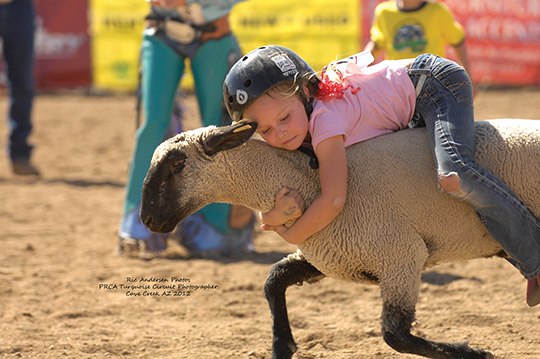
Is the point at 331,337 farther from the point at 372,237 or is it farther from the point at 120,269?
the point at 120,269

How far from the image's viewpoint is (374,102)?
3.39 m

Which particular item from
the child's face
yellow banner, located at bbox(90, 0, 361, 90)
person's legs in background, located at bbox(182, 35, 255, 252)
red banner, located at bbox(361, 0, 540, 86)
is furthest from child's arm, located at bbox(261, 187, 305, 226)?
red banner, located at bbox(361, 0, 540, 86)

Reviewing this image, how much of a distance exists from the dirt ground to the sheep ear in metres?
1.18

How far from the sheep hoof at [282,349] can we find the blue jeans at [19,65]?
586 centimetres

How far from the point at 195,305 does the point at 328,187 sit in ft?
6.10

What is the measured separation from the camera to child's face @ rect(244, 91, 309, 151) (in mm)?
3188

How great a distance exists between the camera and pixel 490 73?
527 inches

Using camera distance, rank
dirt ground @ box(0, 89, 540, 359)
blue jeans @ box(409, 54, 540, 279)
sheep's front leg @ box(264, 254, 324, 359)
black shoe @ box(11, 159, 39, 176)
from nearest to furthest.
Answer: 1. blue jeans @ box(409, 54, 540, 279)
2. sheep's front leg @ box(264, 254, 324, 359)
3. dirt ground @ box(0, 89, 540, 359)
4. black shoe @ box(11, 159, 39, 176)

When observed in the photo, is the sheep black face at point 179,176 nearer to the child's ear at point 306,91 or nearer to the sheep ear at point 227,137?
the sheep ear at point 227,137

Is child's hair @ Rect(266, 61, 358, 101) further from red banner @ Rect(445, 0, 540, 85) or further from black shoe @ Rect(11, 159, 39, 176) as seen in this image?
red banner @ Rect(445, 0, 540, 85)

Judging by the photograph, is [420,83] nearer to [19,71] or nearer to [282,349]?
[282,349]

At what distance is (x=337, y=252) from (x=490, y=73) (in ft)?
35.8

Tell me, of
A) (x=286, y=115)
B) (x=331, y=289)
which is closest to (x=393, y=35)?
(x=331, y=289)

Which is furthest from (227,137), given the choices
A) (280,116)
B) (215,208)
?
(215,208)
